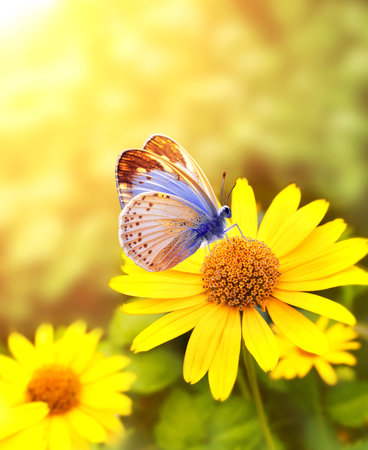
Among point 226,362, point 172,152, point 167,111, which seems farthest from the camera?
point 167,111

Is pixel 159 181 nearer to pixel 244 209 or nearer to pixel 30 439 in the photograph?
pixel 244 209

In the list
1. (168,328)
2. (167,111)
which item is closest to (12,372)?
(168,328)

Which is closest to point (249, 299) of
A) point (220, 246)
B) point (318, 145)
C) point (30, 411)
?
point (220, 246)

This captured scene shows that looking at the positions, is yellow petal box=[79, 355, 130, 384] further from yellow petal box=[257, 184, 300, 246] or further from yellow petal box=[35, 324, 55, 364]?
yellow petal box=[257, 184, 300, 246]

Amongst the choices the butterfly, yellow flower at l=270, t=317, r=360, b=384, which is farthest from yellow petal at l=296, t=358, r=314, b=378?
the butterfly

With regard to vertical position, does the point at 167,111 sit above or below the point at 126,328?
above

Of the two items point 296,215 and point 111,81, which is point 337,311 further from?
point 111,81

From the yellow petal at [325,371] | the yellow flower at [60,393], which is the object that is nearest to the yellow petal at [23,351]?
the yellow flower at [60,393]

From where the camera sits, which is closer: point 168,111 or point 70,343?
point 70,343
